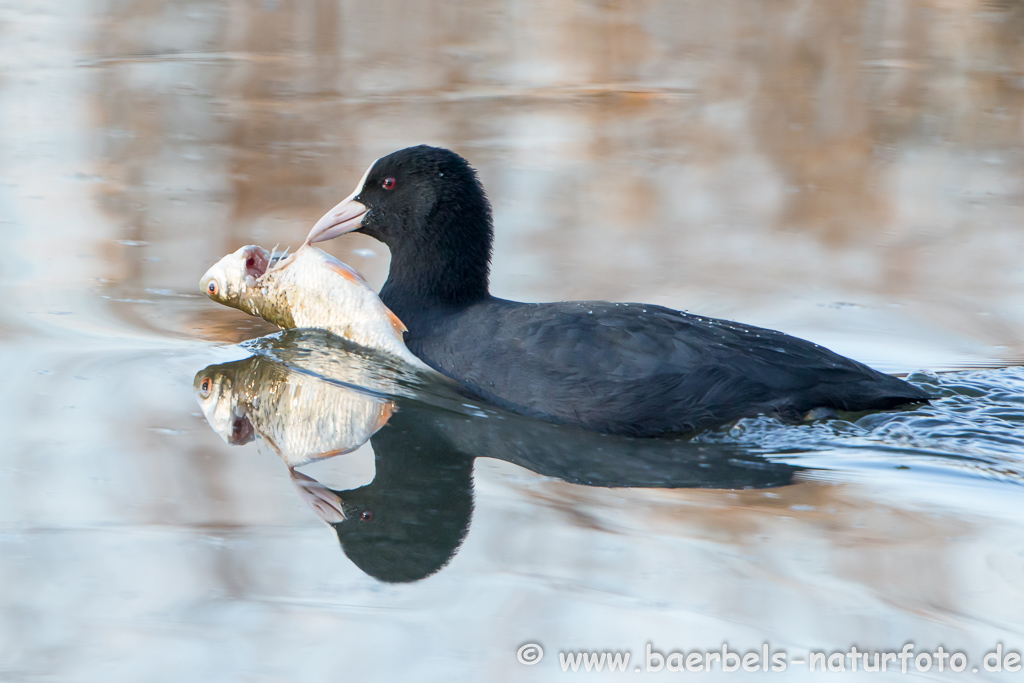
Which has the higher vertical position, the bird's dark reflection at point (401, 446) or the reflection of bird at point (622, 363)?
the reflection of bird at point (622, 363)

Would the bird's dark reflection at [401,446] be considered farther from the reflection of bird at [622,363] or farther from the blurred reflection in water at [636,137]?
the blurred reflection in water at [636,137]

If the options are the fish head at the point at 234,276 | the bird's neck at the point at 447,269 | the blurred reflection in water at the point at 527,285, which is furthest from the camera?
the fish head at the point at 234,276

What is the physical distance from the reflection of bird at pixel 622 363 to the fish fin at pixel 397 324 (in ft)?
0.25

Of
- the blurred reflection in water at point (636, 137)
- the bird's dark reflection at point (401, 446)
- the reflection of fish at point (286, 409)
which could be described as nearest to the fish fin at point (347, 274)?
the bird's dark reflection at point (401, 446)

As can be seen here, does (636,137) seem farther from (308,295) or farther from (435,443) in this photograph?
(435,443)

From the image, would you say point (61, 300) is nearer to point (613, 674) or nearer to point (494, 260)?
point (494, 260)

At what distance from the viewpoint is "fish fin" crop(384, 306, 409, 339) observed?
4.74 meters

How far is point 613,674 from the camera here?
2857mm

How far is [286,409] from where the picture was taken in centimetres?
452

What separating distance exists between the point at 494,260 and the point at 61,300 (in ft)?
6.97

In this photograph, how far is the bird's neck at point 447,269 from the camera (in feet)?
15.3

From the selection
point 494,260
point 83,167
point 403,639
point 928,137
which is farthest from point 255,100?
point 403,639

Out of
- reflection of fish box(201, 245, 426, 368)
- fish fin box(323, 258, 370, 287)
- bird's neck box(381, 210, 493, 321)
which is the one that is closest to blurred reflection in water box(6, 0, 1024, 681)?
reflection of fish box(201, 245, 426, 368)

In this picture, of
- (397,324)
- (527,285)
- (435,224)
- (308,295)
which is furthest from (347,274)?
(527,285)
